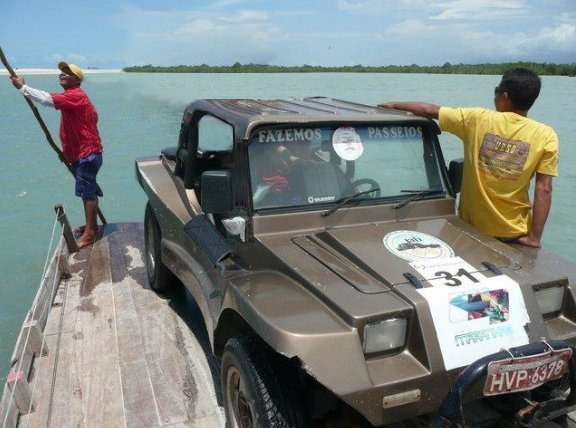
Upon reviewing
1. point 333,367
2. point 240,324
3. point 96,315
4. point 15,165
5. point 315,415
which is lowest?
point 15,165

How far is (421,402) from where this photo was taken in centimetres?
236

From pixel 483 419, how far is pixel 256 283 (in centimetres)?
130

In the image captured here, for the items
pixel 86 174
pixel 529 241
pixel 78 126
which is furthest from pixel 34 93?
pixel 529 241

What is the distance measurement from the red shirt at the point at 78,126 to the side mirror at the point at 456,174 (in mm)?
4239

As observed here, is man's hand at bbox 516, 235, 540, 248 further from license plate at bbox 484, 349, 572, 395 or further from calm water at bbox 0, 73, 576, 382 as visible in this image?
calm water at bbox 0, 73, 576, 382

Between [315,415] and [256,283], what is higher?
[256,283]

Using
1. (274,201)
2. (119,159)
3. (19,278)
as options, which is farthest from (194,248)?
(119,159)

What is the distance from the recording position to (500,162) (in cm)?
345

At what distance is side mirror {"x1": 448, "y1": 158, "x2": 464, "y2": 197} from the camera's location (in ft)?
12.4

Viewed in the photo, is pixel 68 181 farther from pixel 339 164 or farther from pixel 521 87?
pixel 521 87

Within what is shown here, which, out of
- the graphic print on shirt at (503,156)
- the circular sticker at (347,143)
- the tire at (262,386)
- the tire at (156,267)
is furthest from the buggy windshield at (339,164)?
the tire at (156,267)

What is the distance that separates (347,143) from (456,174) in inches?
34.8

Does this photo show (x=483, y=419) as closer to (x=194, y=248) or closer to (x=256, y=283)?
(x=256, y=283)

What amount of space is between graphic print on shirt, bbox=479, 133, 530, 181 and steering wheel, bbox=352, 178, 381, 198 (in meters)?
0.72
